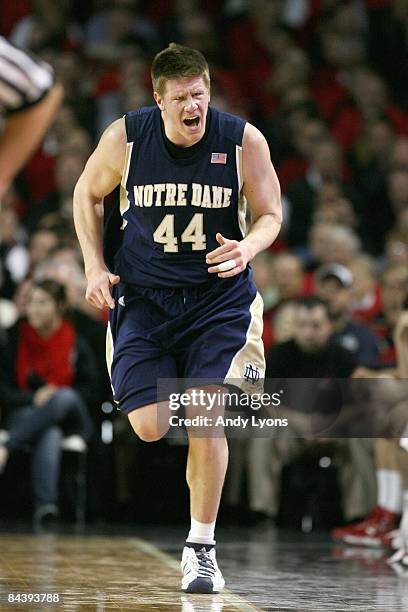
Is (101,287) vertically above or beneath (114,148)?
beneath

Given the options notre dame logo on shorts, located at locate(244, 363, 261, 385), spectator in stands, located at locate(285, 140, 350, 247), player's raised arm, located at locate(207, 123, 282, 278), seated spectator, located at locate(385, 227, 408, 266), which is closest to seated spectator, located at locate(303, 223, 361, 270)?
seated spectator, located at locate(385, 227, 408, 266)

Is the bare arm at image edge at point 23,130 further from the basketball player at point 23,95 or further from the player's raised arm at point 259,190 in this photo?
the player's raised arm at point 259,190

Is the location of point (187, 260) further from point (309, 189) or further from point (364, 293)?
point (309, 189)

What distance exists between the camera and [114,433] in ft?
28.6

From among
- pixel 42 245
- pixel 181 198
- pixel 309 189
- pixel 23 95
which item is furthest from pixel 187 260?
pixel 309 189

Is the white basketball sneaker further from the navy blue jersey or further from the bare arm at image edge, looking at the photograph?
the bare arm at image edge

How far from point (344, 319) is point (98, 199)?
11.9 feet

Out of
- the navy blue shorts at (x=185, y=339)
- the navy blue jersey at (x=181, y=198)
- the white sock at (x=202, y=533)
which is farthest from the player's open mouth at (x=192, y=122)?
the white sock at (x=202, y=533)

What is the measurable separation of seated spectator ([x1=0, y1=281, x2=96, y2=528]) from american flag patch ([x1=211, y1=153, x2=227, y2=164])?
11.1ft

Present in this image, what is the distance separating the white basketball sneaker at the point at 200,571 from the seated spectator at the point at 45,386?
308 centimetres

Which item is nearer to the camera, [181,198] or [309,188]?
[181,198]

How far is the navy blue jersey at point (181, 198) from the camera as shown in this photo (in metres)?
5.14

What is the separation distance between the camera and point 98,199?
5.40 m

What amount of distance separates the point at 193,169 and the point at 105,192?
0.42 metres
